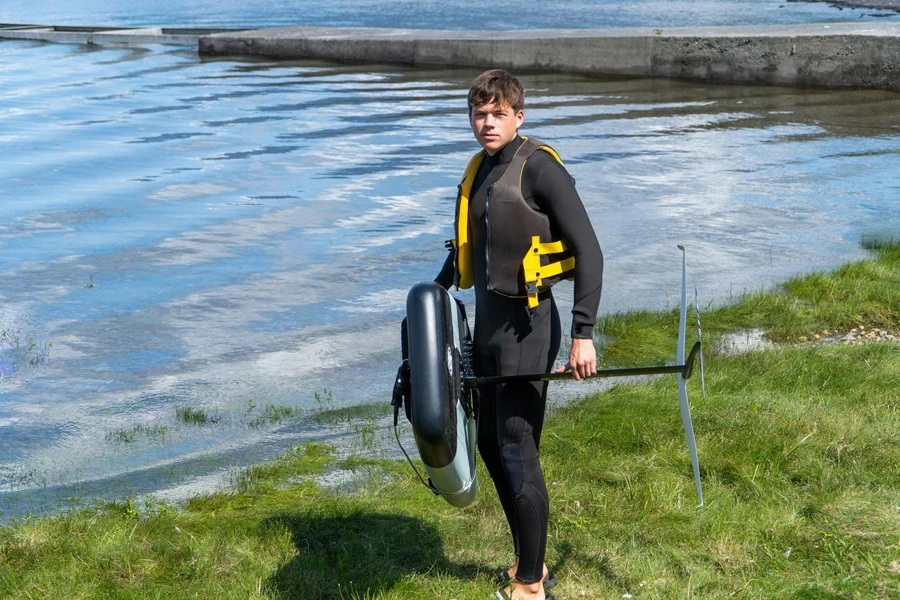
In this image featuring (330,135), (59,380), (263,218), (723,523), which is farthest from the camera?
(330,135)

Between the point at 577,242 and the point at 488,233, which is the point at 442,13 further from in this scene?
the point at 577,242

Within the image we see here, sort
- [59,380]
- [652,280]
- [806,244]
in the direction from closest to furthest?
1. [59,380]
2. [652,280]
3. [806,244]

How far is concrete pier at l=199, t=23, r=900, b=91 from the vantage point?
17.5 m

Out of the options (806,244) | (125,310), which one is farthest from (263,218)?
(806,244)

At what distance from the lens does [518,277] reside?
397cm

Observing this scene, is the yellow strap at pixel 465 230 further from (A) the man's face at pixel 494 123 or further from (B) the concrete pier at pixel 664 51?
(B) the concrete pier at pixel 664 51

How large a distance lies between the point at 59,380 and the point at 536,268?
15.0ft

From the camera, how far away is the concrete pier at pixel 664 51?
17.5 meters

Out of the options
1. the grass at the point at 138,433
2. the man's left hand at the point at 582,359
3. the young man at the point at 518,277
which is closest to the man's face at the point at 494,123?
the young man at the point at 518,277

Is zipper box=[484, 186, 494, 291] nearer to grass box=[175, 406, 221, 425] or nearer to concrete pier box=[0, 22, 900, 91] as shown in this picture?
grass box=[175, 406, 221, 425]

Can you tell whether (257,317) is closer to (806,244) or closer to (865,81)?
(806,244)

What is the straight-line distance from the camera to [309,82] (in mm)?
20516

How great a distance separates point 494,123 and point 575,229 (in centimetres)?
49

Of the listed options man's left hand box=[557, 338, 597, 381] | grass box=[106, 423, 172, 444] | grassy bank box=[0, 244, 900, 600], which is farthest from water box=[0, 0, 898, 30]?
man's left hand box=[557, 338, 597, 381]
